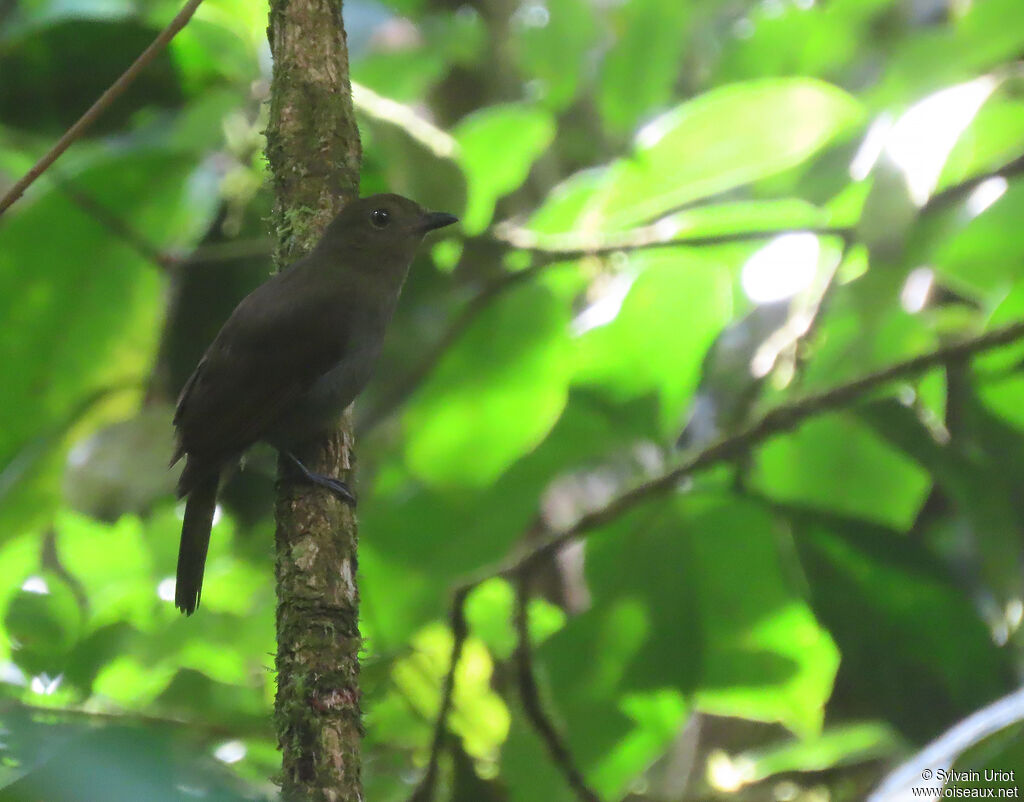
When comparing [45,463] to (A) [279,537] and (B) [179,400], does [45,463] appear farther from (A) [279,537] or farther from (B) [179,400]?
(A) [279,537]

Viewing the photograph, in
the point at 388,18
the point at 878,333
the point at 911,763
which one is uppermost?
the point at 388,18

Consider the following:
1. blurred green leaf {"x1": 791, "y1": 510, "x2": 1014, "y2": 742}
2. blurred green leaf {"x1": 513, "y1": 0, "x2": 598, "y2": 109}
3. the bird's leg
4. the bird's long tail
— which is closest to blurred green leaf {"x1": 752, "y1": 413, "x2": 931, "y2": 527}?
blurred green leaf {"x1": 791, "y1": 510, "x2": 1014, "y2": 742}

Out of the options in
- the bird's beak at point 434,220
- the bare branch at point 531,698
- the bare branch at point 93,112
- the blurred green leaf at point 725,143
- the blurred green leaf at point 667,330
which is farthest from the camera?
the bird's beak at point 434,220

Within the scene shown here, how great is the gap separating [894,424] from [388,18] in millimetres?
1831

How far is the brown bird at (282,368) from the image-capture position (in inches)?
116

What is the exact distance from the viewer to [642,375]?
306cm

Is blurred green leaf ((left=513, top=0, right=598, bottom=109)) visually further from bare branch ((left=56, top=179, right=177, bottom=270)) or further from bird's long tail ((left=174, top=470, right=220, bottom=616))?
bird's long tail ((left=174, top=470, right=220, bottom=616))

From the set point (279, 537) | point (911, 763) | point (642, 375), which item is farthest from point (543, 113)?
point (911, 763)

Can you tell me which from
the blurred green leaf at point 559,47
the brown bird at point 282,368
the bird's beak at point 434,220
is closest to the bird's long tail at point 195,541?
the brown bird at point 282,368

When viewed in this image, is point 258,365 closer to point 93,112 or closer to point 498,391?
point 498,391

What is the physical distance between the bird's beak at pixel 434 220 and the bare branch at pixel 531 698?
3.43ft

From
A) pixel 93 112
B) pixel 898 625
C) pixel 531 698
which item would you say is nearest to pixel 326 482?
pixel 531 698

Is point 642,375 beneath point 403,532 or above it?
above

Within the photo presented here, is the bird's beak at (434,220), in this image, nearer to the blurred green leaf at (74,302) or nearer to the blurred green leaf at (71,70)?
the blurred green leaf at (74,302)
